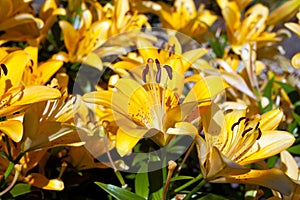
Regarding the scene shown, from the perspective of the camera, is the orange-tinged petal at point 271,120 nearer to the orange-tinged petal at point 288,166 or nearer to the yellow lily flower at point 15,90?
the orange-tinged petal at point 288,166

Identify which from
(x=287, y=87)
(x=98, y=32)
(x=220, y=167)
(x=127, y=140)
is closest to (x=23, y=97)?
(x=127, y=140)

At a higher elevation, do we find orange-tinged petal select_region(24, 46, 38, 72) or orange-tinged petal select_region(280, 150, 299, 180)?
orange-tinged petal select_region(24, 46, 38, 72)

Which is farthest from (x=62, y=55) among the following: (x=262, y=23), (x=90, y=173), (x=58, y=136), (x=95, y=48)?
(x=262, y=23)

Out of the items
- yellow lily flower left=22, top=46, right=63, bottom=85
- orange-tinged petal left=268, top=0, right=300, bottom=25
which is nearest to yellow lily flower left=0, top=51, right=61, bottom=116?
yellow lily flower left=22, top=46, right=63, bottom=85

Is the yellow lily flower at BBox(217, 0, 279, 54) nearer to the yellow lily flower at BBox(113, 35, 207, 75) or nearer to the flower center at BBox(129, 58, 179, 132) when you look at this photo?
the yellow lily flower at BBox(113, 35, 207, 75)

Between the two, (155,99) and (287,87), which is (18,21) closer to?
(155,99)

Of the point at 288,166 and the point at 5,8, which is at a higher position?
the point at 5,8
